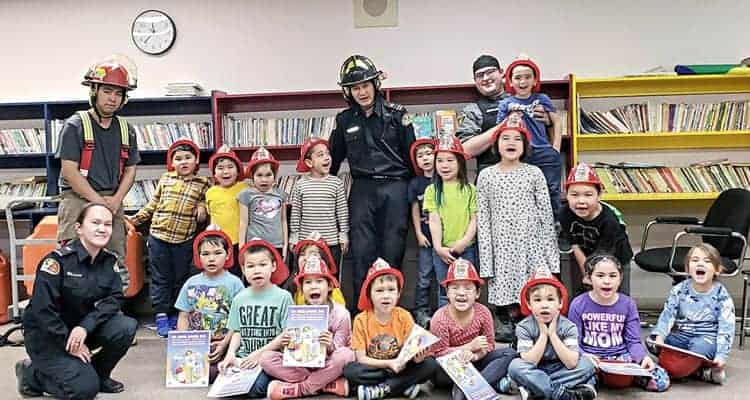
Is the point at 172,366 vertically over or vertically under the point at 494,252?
under

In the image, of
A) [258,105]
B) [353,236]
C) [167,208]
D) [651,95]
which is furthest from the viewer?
[258,105]

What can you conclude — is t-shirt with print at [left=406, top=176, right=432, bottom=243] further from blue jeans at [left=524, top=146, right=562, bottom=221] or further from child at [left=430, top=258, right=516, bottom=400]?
child at [left=430, top=258, right=516, bottom=400]

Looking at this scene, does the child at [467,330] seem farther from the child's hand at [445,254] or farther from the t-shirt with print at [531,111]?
the t-shirt with print at [531,111]

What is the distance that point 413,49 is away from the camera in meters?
5.46

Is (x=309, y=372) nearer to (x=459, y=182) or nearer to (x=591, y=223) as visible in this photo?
(x=459, y=182)

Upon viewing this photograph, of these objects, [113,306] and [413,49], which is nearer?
[113,306]

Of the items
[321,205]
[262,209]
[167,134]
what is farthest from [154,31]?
[321,205]

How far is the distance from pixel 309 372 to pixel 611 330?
4.78 feet

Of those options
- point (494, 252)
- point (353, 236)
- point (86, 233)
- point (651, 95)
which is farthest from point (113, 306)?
point (651, 95)

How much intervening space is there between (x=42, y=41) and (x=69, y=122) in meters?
2.16

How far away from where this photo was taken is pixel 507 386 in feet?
10.5

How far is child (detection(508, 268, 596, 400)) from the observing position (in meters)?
3.02

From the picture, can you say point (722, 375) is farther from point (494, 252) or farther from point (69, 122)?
point (69, 122)

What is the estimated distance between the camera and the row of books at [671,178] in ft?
16.3
